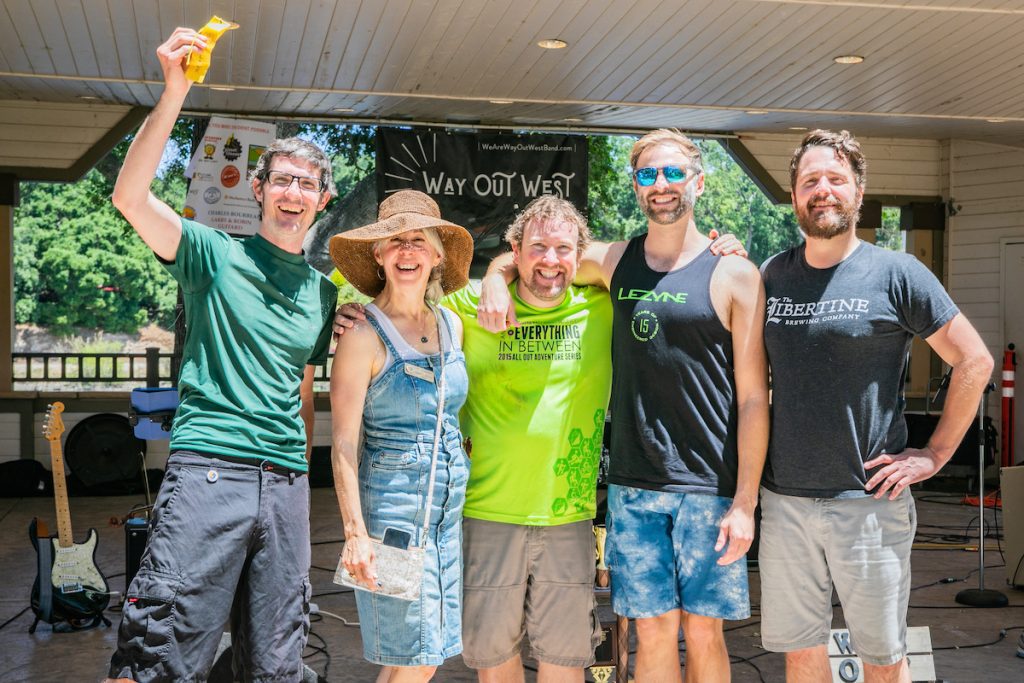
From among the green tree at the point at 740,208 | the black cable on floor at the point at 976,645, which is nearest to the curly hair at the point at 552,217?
the black cable on floor at the point at 976,645

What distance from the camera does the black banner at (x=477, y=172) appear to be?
28.8 feet

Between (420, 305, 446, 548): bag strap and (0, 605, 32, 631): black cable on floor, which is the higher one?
(420, 305, 446, 548): bag strap

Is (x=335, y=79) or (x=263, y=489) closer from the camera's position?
(x=263, y=489)

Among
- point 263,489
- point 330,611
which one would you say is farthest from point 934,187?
point 263,489

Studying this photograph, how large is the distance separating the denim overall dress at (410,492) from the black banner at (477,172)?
6136mm

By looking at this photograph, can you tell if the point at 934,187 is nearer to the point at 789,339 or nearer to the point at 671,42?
the point at 671,42

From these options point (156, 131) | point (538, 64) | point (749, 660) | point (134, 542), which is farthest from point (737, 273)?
point (538, 64)

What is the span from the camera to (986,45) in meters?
6.24

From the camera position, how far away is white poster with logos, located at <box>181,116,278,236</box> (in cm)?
838

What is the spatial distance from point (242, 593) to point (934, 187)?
9.36m

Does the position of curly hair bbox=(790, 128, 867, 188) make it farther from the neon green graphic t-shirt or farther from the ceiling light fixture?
the ceiling light fixture

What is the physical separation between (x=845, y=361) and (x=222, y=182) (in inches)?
267

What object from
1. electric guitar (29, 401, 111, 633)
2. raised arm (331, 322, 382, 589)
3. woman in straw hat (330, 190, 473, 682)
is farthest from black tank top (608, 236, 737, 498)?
electric guitar (29, 401, 111, 633)

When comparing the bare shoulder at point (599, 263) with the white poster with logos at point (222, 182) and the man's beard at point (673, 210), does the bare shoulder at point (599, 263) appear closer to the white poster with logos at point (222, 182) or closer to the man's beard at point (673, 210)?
the man's beard at point (673, 210)
